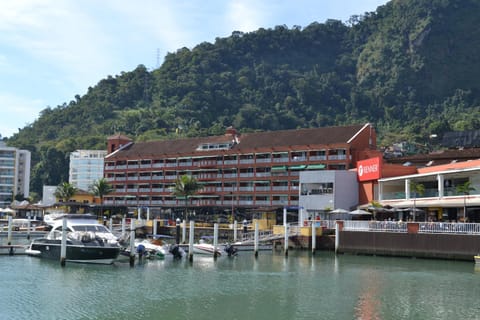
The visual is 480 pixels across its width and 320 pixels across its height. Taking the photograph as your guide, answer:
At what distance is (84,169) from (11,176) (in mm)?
22319

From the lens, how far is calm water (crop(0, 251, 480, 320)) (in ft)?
111

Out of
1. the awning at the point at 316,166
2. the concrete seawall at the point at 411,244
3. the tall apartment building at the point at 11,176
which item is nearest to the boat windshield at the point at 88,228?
the concrete seawall at the point at 411,244

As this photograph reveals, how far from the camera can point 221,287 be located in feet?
142

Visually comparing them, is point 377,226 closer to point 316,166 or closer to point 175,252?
point 175,252

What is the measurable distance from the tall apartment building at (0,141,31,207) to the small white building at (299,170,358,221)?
10814cm

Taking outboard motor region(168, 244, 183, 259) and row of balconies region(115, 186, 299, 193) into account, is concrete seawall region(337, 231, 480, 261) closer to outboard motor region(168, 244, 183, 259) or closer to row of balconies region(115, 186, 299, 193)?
outboard motor region(168, 244, 183, 259)

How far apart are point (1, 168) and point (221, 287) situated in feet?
476

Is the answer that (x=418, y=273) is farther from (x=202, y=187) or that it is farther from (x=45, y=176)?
(x=45, y=176)

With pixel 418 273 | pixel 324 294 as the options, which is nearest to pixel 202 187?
pixel 418 273

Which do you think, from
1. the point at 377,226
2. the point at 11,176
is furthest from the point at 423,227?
the point at 11,176

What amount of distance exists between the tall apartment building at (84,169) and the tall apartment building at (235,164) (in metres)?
53.4

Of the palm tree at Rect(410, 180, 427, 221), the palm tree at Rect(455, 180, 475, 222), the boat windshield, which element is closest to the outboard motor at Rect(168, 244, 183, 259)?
the boat windshield

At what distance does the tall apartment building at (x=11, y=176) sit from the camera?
169500 millimetres

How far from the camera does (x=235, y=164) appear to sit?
11344cm
